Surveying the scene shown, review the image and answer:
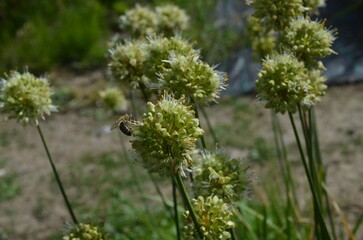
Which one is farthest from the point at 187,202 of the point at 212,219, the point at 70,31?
the point at 70,31

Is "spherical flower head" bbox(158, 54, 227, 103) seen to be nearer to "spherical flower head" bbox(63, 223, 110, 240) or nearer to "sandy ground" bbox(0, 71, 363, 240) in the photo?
"spherical flower head" bbox(63, 223, 110, 240)

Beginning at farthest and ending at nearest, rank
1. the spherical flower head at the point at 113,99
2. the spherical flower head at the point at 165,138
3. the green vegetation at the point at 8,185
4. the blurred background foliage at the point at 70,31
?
the blurred background foliage at the point at 70,31, the green vegetation at the point at 8,185, the spherical flower head at the point at 113,99, the spherical flower head at the point at 165,138

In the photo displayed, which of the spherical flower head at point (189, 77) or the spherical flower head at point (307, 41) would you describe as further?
the spherical flower head at point (307, 41)

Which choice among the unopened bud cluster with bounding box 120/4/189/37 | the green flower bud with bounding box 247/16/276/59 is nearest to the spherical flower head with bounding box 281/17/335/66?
the green flower bud with bounding box 247/16/276/59

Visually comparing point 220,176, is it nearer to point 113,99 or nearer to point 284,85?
point 284,85

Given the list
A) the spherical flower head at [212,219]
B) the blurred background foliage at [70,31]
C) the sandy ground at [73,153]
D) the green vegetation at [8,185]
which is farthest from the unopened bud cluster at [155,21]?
the blurred background foliage at [70,31]

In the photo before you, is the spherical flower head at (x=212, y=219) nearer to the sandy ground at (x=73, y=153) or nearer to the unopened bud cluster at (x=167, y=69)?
the unopened bud cluster at (x=167, y=69)
